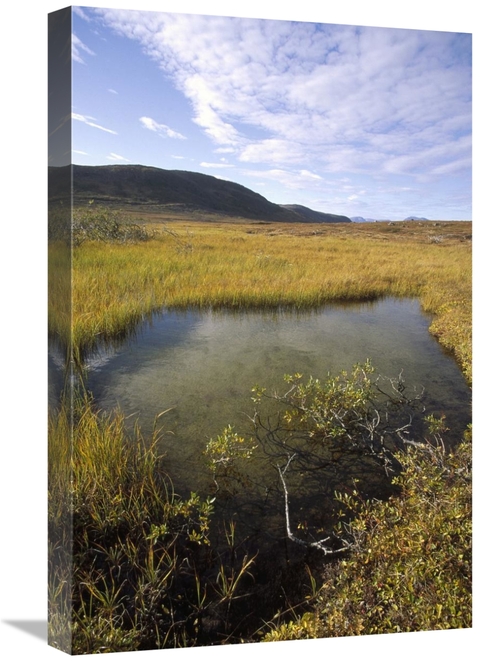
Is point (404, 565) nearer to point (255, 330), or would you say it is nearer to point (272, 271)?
point (255, 330)

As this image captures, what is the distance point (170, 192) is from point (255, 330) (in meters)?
0.98

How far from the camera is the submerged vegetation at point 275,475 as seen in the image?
3.44 metres

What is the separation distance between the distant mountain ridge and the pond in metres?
0.63

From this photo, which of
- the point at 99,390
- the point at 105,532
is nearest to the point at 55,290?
the point at 99,390

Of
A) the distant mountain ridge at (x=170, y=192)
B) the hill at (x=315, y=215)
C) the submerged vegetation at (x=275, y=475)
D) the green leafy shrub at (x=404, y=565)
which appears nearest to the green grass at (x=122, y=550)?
the submerged vegetation at (x=275, y=475)

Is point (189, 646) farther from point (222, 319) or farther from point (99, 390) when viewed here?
point (222, 319)

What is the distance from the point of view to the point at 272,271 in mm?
4262

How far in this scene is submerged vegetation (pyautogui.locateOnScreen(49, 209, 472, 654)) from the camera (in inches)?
135

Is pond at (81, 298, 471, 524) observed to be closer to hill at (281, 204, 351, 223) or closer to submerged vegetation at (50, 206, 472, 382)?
submerged vegetation at (50, 206, 472, 382)

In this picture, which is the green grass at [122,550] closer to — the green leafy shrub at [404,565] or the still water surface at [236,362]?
the still water surface at [236,362]

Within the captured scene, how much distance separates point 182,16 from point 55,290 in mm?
1695

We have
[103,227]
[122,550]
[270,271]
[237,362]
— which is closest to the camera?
[122,550]

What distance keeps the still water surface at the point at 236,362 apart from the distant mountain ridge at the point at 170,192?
25.0 inches

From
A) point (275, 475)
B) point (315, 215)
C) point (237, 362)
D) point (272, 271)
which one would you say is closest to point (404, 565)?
point (275, 475)
